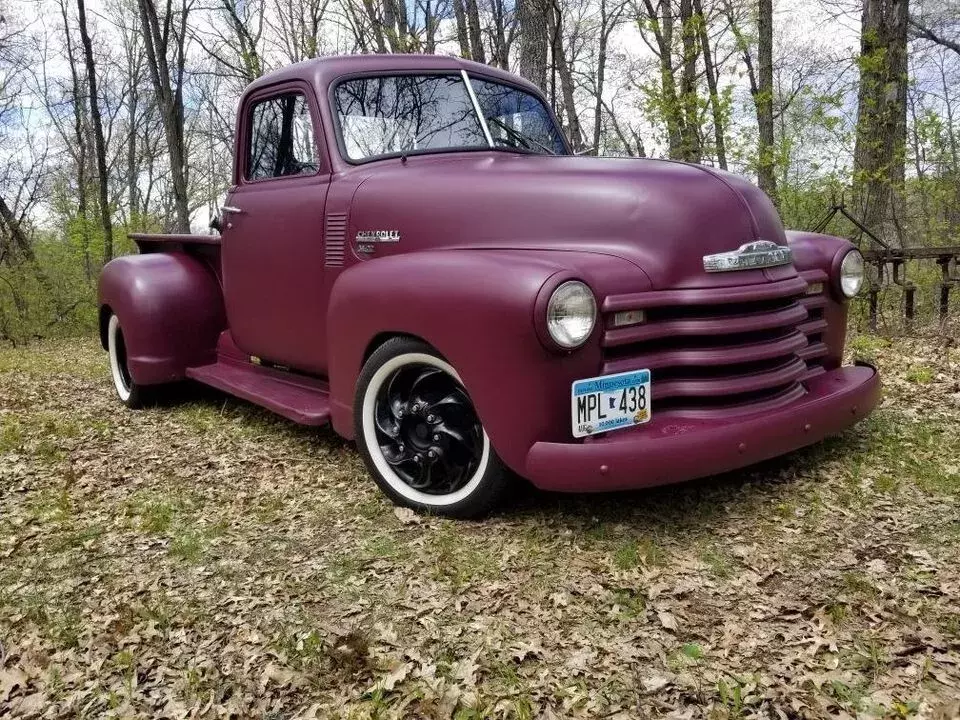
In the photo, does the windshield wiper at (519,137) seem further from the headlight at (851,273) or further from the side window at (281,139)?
the headlight at (851,273)

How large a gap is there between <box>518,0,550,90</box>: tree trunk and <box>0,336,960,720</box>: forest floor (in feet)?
17.8

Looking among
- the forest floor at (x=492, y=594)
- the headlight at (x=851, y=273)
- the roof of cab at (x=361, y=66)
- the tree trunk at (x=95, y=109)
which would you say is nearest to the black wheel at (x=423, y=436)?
the forest floor at (x=492, y=594)

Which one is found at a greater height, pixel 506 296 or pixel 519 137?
pixel 519 137

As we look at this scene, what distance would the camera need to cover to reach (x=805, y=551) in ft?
9.17

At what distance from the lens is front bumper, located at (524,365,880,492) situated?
2.66 m

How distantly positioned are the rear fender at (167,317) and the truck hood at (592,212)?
2.13 metres

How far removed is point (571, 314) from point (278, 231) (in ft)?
7.12

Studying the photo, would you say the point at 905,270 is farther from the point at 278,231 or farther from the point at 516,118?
the point at 278,231

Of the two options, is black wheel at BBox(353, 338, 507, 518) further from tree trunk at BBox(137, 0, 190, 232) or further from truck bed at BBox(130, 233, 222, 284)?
tree trunk at BBox(137, 0, 190, 232)

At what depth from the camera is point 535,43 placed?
818 cm

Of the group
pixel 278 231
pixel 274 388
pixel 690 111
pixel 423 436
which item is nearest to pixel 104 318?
pixel 274 388

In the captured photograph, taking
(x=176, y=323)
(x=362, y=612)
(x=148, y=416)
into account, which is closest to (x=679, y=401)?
(x=362, y=612)

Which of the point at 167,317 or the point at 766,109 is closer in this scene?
the point at 167,317

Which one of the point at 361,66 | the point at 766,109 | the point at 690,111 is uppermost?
the point at 766,109
